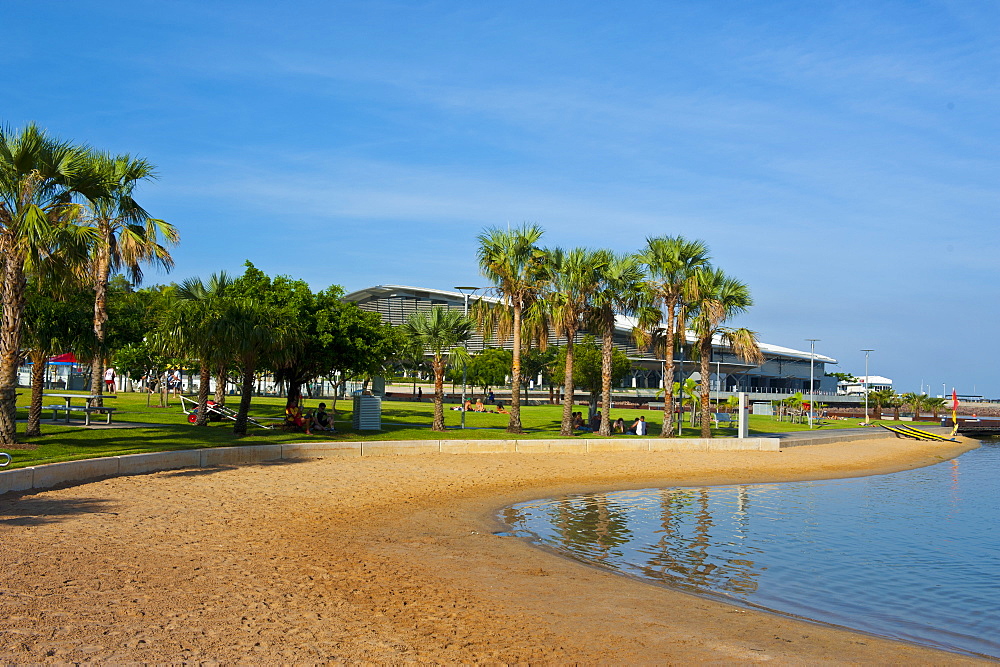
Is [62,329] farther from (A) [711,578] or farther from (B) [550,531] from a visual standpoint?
(A) [711,578]

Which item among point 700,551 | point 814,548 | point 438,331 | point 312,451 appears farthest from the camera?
point 438,331

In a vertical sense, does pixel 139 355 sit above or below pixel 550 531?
above

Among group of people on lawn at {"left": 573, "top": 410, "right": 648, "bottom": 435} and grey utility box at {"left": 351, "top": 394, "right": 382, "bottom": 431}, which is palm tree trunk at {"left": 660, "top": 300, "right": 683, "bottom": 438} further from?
grey utility box at {"left": 351, "top": 394, "right": 382, "bottom": 431}

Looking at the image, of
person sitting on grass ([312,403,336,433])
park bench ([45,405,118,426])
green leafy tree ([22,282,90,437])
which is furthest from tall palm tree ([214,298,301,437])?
park bench ([45,405,118,426])

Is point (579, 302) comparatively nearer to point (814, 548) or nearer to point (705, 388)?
point (705, 388)

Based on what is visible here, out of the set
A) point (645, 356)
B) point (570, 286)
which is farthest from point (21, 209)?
point (645, 356)

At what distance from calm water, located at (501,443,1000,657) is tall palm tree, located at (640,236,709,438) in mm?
11568

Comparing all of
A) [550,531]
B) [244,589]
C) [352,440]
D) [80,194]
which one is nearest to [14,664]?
[244,589]

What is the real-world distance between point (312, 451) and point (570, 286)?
44.8 feet

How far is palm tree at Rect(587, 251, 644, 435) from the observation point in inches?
1293

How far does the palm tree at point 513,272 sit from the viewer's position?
3059 centimetres

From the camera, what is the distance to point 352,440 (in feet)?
82.6

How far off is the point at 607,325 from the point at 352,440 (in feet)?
41.7

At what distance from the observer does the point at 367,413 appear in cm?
2967
